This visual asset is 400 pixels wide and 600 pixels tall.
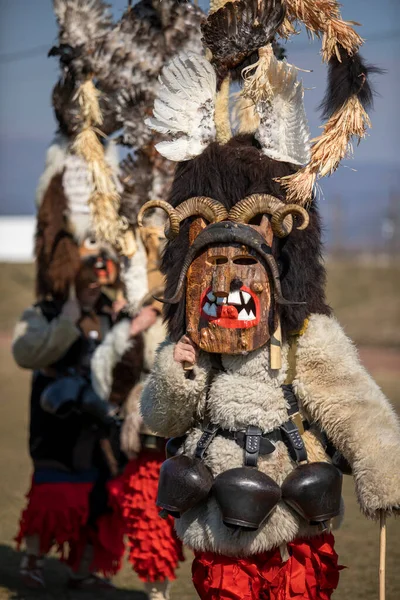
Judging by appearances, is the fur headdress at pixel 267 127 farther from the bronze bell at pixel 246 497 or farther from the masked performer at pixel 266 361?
the bronze bell at pixel 246 497

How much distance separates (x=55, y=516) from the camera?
19.9ft

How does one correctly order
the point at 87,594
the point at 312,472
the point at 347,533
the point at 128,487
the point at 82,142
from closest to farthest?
the point at 312,472, the point at 128,487, the point at 82,142, the point at 87,594, the point at 347,533

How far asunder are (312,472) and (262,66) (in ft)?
4.92

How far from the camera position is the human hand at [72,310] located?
629 centimetres

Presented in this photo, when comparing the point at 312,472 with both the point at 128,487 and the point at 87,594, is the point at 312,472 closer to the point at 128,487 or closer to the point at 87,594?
the point at 128,487

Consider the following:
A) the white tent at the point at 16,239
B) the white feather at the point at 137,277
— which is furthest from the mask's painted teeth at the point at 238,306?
the white tent at the point at 16,239

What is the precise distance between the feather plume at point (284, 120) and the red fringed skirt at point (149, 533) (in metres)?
1.95

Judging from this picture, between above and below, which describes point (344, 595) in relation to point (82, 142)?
below

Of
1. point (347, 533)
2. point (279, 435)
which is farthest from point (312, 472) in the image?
point (347, 533)

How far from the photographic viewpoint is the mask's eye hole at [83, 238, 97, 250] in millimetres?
6387

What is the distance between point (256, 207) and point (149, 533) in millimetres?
2044

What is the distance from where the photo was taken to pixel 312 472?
11.8 feet

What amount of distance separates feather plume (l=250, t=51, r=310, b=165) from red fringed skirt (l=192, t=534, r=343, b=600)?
1453 millimetres

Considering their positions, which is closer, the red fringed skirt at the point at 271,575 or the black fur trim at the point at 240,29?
the red fringed skirt at the point at 271,575
